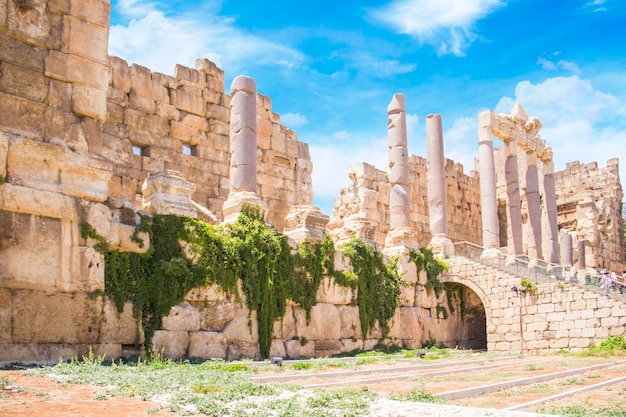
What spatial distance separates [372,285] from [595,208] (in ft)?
75.2

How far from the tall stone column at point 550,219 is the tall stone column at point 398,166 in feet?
32.7

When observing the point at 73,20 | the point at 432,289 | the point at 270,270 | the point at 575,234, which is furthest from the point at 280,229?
the point at 575,234

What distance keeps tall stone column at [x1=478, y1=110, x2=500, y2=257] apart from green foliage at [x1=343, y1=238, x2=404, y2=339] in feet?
25.6

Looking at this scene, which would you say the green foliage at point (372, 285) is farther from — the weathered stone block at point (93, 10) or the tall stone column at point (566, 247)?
the tall stone column at point (566, 247)

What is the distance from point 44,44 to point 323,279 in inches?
326

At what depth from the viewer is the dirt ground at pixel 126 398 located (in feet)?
18.8

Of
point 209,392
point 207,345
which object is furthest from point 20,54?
point 209,392

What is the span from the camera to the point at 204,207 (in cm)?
1784

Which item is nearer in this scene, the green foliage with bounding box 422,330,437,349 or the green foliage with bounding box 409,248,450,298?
the green foliage with bounding box 422,330,437,349

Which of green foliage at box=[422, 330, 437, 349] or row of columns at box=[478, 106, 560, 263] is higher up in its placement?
row of columns at box=[478, 106, 560, 263]

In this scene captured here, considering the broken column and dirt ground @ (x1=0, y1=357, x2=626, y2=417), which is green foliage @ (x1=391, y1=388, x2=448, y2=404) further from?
the broken column

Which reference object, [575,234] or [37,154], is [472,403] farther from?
[575,234]

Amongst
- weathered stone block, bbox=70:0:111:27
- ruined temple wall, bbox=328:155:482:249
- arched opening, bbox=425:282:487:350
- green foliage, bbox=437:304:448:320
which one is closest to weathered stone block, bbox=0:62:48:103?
weathered stone block, bbox=70:0:111:27

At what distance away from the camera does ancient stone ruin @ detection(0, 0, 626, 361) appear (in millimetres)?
10008
